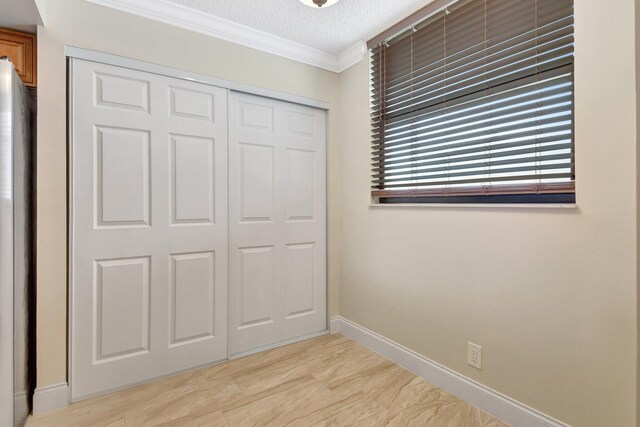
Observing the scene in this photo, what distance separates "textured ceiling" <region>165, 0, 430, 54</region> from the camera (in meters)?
1.97

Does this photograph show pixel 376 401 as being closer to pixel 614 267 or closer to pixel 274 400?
pixel 274 400

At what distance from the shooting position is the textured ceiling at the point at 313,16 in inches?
77.6

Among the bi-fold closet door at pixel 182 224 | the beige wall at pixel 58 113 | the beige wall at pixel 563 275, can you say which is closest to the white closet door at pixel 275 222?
the bi-fold closet door at pixel 182 224

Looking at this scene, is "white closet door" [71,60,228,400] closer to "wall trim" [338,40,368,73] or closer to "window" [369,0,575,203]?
"wall trim" [338,40,368,73]

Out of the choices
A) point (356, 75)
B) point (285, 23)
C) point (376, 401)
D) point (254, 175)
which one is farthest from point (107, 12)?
point (376, 401)

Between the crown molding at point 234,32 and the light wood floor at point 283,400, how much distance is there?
227 centimetres

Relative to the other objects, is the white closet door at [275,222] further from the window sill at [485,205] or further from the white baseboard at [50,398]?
the white baseboard at [50,398]

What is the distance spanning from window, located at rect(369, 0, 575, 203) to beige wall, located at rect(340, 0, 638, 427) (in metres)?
0.10

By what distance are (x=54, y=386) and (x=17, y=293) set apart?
585 mm

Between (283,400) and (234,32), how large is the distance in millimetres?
2401

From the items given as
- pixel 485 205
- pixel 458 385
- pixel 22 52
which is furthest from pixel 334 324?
pixel 22 52

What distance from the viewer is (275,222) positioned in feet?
8.14

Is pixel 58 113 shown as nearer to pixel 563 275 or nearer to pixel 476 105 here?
pixel 476 105

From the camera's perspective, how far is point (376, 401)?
181 cm
